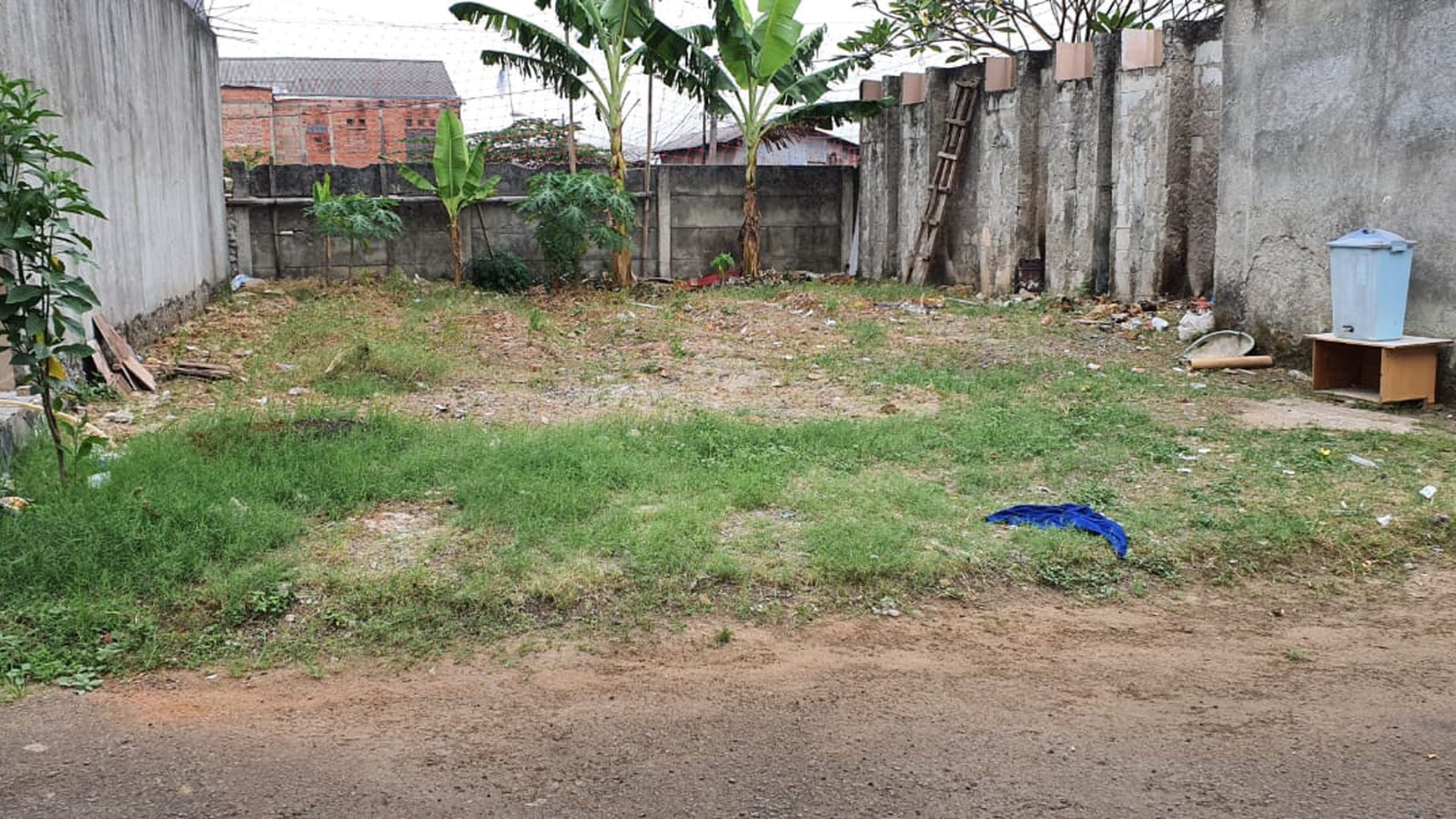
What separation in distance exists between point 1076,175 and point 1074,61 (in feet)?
3.82

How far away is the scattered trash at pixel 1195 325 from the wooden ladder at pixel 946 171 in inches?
198

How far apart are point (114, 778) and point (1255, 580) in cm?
391

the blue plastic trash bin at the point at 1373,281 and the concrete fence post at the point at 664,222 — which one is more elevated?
the concrete fence post at the point at 664,222

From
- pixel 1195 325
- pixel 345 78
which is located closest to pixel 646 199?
pixel 1195 325

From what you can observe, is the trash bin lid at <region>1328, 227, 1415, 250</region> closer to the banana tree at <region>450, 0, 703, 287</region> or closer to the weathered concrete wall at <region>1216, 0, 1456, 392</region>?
the weathered concrete wall at <region>1216, 0, 1456, 392</region>

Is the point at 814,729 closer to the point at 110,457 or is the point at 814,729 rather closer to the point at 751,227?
the point at 110,457

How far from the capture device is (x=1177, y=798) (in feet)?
9.35

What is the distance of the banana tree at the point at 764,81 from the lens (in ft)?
44.4

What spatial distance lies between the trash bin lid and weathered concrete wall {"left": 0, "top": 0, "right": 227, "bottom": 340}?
7235 mm

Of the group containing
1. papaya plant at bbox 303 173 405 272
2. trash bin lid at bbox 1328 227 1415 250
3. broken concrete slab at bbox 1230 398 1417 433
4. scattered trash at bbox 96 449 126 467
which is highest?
papaya plant at bbox 303 173 405 272

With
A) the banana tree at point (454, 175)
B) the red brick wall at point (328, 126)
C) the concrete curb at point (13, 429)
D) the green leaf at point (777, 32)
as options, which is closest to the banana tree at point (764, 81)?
the green leaf at point (777, 32)

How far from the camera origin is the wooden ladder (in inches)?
547

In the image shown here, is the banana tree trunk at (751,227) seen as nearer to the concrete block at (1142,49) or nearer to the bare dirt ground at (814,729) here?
the concrete block at (1142,49)

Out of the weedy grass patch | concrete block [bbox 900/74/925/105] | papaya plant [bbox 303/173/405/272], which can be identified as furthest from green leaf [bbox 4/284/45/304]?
concrete block [bbox 900/74/925/105]
